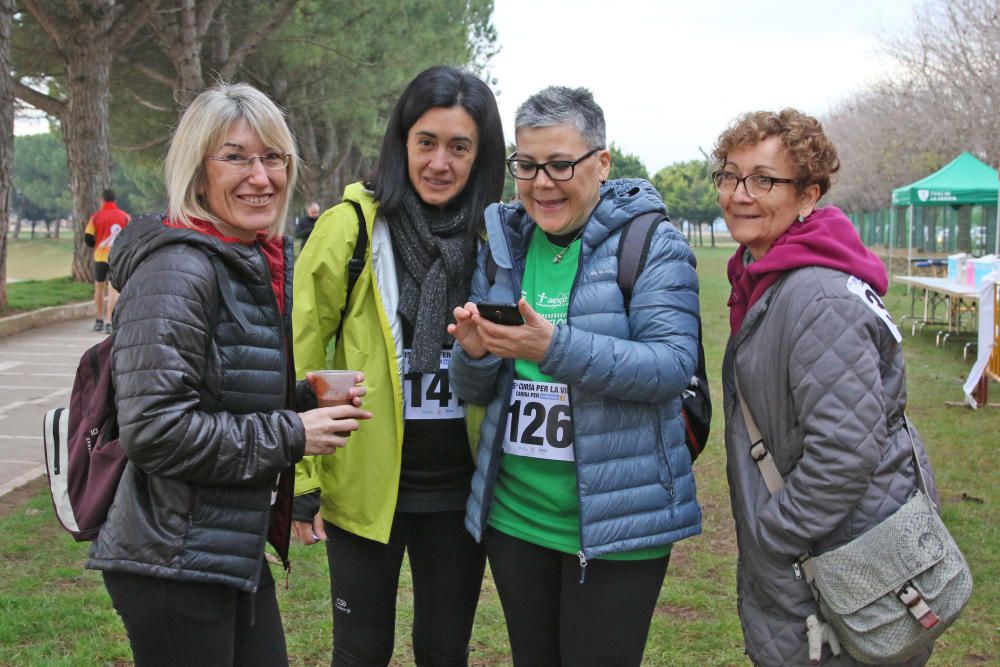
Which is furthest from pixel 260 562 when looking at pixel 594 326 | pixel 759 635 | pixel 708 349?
pixel 708 349

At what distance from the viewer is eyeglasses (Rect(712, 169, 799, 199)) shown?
223 cm

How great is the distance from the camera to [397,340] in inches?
104

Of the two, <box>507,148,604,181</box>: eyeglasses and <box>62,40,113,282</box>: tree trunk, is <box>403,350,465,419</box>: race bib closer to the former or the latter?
<box>507,148,604,181</box>: eyeglasses

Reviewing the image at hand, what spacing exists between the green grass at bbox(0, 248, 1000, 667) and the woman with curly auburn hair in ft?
6.21

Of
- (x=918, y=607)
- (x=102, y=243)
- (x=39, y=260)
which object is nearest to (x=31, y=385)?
(x=102, y=243)

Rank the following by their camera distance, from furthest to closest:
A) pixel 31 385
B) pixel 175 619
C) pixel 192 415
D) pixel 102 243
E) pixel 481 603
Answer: pixel 102 243
pixel 31 385
pixel 481 603
pixel 175 619
pixel 192 415

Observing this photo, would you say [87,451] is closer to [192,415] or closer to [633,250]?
[192,415]

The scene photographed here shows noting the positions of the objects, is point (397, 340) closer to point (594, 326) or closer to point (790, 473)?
point (594, 326)

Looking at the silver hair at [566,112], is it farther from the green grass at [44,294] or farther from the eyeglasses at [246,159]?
the green grass at [44,294]

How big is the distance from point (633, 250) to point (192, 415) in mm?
1108

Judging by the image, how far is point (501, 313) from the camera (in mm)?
2213

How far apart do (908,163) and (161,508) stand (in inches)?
1678

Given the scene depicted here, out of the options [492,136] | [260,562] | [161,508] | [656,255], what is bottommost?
[260,562]

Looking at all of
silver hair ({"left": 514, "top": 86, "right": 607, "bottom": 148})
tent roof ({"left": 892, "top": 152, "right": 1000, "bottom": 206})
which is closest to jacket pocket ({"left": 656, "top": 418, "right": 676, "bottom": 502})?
silver hair ({"left": 514, "top": 86, "right": 607, "bottom": 148})
